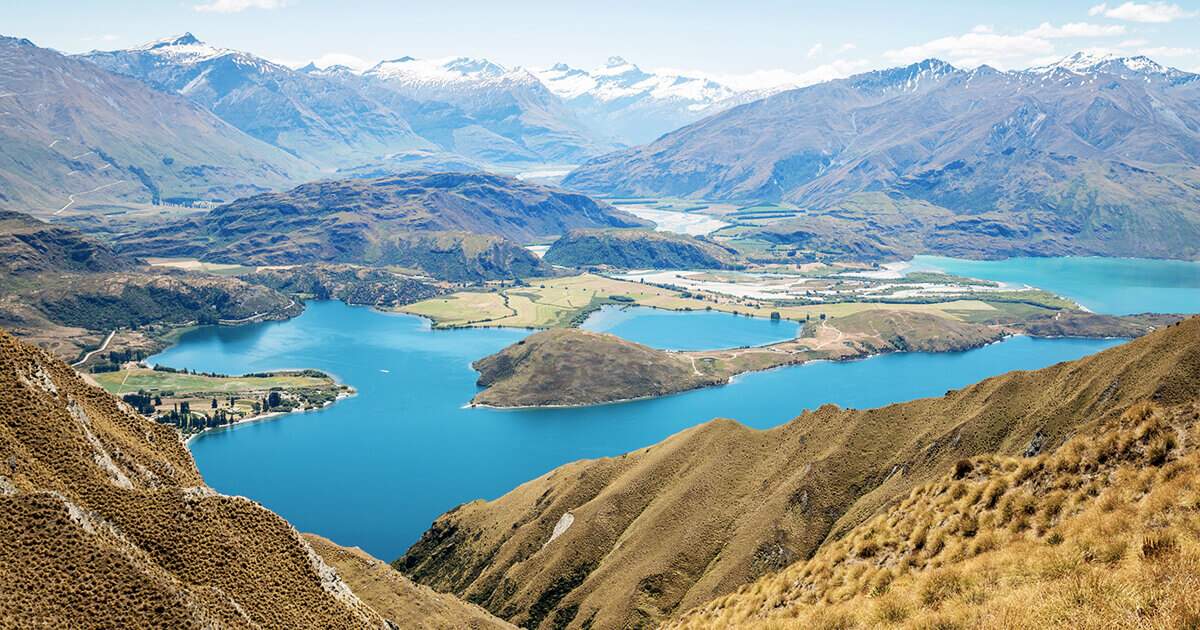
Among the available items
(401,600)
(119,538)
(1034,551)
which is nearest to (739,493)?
(401,600)

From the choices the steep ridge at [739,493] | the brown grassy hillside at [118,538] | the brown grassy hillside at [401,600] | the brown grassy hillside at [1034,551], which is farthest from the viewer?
the steep ridge at [739,493]

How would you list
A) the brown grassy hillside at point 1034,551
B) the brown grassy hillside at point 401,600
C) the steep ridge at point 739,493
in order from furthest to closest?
the steep ridge at point 739,493 → the brown grassy hillside at point 401,600 → the brown grassy hillside at point 1034,551

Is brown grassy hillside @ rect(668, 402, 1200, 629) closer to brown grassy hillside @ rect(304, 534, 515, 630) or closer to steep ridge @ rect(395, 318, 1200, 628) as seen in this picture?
brown grassy hillside @ rect(304, 534, 515, 630)

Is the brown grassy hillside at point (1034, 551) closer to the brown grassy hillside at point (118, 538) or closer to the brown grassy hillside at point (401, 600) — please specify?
the brown grassy hillside at point (118, 538)

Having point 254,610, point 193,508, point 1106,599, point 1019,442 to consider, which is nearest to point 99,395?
point 193,508

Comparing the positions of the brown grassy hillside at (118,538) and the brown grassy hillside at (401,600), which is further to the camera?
the brown grassy hillside at (401,600)

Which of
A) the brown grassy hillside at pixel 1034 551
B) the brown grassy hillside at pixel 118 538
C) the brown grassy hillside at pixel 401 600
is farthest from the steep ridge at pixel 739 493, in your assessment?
the brown grassy hillside at pixel 1034 551

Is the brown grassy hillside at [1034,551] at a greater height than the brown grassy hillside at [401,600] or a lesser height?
greater
